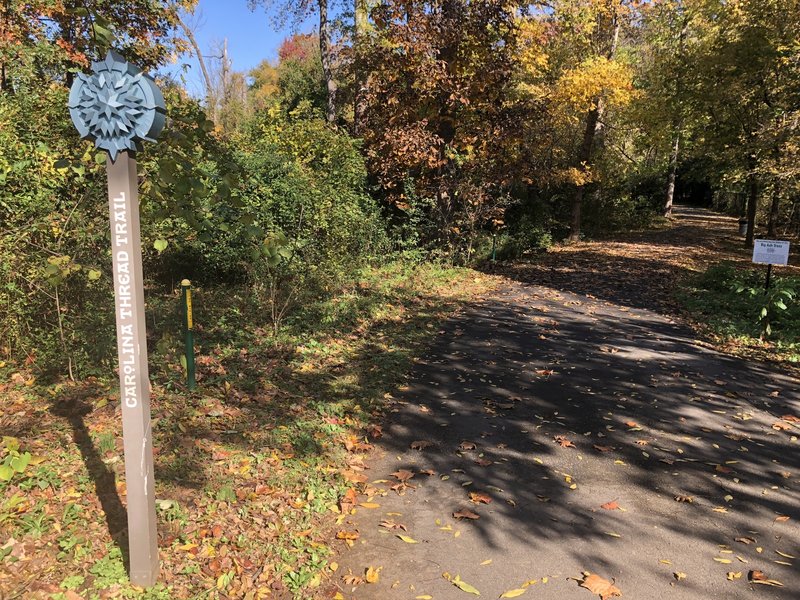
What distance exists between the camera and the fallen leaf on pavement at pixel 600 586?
3021 millimetres

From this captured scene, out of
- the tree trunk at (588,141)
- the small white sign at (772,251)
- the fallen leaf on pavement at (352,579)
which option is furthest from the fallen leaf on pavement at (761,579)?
the tree trunk at (588,141)

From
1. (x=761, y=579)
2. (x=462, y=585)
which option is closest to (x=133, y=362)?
(x=462, y=585)

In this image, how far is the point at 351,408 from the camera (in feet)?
18.1

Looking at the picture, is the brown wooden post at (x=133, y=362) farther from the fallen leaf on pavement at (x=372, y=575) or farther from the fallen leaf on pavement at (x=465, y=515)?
the fallen leaf on pavement at (x=465, y=515)

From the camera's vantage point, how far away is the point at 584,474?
435 cm

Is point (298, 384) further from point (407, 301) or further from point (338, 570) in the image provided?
point (407, 301)

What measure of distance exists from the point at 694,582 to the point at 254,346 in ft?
16.9

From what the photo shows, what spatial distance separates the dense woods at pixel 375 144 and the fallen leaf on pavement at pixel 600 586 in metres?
3.03

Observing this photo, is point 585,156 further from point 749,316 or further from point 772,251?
point 772,251

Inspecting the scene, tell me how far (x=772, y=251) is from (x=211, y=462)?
8.51 metres

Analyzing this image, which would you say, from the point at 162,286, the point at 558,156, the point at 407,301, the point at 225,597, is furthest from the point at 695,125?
the point at 225,597

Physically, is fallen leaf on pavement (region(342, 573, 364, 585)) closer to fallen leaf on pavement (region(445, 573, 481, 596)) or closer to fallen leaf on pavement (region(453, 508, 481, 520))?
fallen leaf on pavement (region(445, 573, 481, 596))

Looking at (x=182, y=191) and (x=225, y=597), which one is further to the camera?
(x=182, y=191)

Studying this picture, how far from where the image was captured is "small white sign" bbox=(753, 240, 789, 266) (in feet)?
27.1
